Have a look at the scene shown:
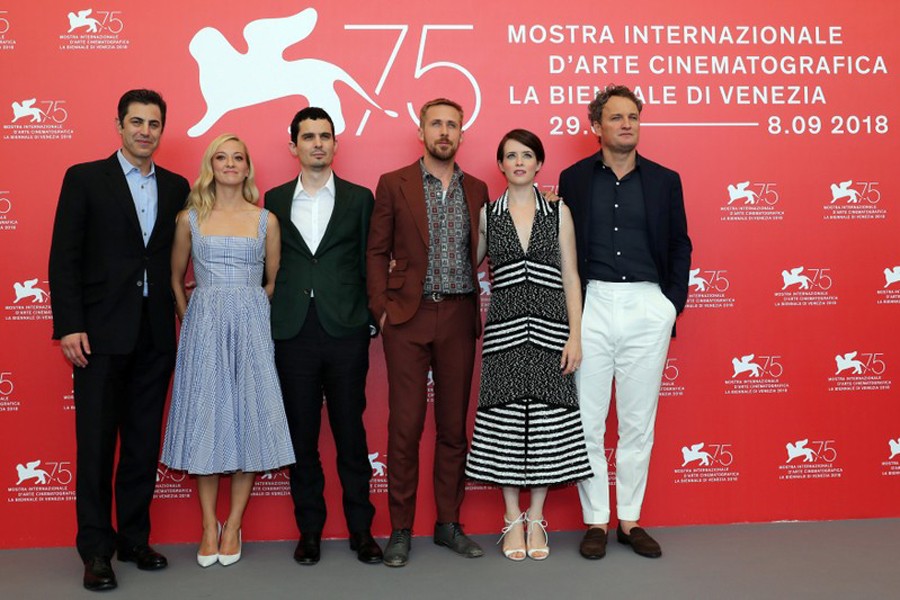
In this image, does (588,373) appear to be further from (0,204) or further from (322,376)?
(0,204)

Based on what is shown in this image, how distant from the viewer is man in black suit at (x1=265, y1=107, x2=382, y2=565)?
12.1ft

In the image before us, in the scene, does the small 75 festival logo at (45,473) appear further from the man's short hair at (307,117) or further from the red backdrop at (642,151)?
the man's short hair at (307,117)

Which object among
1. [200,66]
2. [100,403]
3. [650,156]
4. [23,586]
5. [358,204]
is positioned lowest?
[23,586]

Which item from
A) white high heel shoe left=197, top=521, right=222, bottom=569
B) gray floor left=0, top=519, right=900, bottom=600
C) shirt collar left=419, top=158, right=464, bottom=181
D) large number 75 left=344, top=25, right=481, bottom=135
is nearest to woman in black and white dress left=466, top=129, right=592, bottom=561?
shirt collar left=419, top=158, right=464, bottom=181

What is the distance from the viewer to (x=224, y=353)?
3572mm

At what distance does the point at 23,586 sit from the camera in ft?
11.3

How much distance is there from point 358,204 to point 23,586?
2216mm

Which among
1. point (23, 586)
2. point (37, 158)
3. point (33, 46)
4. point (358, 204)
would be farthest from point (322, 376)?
point (33, 46)

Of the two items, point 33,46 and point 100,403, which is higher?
point 33,46

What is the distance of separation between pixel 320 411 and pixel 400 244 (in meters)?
0.88

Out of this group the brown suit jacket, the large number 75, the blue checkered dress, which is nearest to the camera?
the blue checkered dress

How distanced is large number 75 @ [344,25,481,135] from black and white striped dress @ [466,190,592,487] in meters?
0.90

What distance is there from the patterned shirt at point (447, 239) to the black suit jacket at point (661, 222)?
0.54 m

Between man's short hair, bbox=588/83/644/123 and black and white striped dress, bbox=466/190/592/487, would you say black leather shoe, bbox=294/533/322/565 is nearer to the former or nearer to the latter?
black and white striped dress, bbox=466/190/592/487
